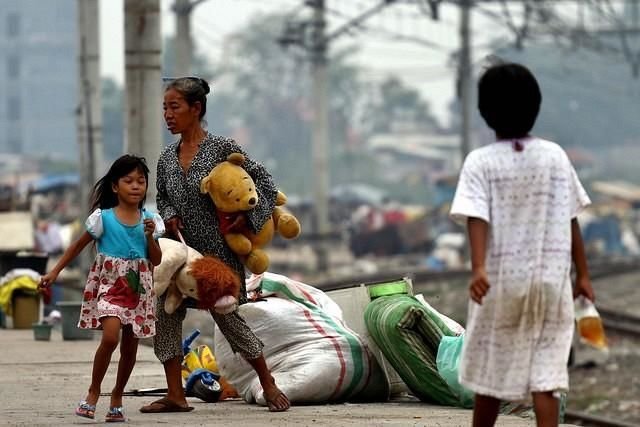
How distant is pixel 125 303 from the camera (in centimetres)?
805

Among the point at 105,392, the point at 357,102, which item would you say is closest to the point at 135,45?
the point at 105,392

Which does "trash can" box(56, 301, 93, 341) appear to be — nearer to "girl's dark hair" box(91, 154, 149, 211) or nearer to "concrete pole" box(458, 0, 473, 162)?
"girl's dark hair" box(91, 154, 149, 211)

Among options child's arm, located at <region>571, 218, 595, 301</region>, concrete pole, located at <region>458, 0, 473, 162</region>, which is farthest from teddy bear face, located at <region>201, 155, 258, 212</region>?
concrete pole, located at <region>458, 0, 473, 162</region>

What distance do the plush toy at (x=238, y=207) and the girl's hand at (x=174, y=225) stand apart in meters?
0.20

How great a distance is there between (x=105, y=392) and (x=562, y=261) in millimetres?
4166

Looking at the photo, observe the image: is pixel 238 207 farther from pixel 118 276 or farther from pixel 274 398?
pixel 274 398

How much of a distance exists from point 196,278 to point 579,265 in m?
2.32

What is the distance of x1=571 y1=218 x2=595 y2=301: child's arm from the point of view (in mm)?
6383

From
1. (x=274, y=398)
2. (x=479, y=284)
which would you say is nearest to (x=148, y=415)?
(x=274, y=398)

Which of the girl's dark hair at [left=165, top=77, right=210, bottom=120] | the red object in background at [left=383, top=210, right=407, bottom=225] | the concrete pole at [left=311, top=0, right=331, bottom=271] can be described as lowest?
the red object in background at [left=383, top=210, right=407, bottom=225]

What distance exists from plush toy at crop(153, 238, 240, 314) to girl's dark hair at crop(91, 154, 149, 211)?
0.97 ft

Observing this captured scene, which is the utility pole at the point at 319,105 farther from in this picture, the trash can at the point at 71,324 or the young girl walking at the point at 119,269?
the young girl walking at the point at 119,269

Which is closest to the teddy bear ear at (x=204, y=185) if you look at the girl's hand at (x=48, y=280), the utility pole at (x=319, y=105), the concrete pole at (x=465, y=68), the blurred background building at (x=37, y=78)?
the girl's hand at (x=48, y=280)

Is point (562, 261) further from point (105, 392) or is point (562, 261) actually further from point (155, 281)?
point (105, 392)
